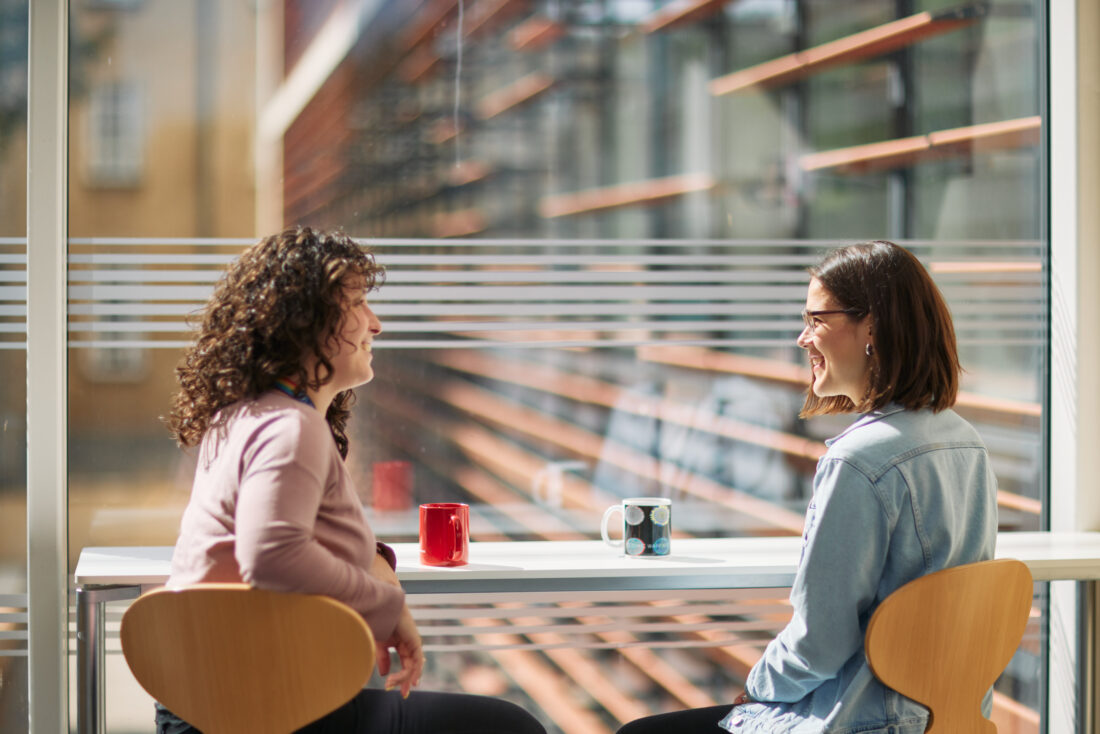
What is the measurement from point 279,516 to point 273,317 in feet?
1.09

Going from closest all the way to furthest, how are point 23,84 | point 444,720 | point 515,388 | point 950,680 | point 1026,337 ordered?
point 950,680
point 444,720
point 23,84
point 515,388
point 1026,337

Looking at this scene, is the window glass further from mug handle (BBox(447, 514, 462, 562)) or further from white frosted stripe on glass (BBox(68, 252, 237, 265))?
mug handle (BBox(447, 514, 462, 562))

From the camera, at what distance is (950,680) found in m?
1.45

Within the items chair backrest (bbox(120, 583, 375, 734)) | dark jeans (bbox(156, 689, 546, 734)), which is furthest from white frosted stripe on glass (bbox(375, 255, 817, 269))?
chair backrest (bbox(120, 583, 375, 734))

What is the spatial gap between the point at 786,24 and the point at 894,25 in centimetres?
28

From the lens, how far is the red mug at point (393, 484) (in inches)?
91.0

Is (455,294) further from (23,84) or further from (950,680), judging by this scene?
(950,680)

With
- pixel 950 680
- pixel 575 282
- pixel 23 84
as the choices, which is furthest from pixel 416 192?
pixel 950 680

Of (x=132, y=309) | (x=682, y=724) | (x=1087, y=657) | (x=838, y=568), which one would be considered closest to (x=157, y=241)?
(x=132, y=309)

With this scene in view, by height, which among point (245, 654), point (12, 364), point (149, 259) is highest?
point (149, 259)

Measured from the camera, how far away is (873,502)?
141cm

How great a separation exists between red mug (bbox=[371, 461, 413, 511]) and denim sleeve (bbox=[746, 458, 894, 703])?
43.8 inches

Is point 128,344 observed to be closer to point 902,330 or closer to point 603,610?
point 603,610

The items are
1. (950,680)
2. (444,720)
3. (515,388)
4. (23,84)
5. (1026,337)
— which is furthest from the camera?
(1026,337)
